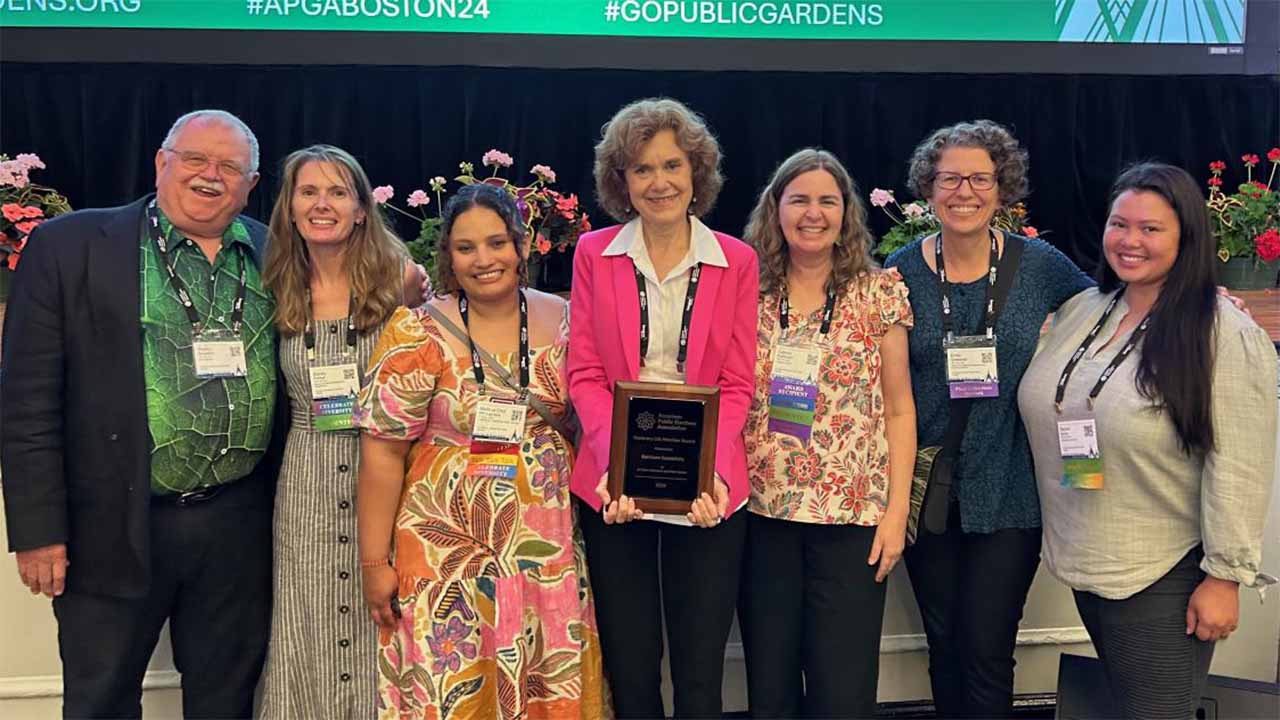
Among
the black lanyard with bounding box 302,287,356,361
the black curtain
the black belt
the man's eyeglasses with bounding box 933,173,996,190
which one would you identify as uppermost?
the black curtain

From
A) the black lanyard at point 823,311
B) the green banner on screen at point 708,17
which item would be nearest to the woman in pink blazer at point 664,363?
the black lanyard at point 823,311

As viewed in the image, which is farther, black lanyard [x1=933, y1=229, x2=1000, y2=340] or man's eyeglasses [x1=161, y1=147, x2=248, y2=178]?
black lanyard [x1=933, y1=229, x2=1000, y2=340]

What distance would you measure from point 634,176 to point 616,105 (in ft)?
13.0

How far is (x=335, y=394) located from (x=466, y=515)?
1.37 ft

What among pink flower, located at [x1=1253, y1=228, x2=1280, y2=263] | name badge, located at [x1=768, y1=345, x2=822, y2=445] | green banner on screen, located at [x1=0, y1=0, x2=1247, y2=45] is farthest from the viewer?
green banner on screen, located at [x1=0, y1=0, x2=1247, y2=45]

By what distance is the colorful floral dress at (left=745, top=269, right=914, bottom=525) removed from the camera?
227 centimetres

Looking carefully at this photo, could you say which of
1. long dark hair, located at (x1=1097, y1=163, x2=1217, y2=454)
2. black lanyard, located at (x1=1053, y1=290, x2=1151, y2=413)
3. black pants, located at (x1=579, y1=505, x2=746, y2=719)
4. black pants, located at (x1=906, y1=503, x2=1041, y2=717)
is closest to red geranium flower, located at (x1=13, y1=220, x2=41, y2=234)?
black pants, located at (x1=579, y1=505, x2=746, y2=719)

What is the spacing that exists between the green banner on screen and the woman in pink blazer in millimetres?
3455

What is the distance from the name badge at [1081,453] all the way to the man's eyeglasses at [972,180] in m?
0.60

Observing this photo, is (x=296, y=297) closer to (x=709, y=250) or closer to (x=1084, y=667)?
(x=709, y=250)

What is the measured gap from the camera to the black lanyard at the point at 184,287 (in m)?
2.22

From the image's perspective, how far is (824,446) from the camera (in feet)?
7.50

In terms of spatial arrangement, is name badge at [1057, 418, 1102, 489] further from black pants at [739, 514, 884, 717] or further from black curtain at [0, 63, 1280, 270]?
black curtain at [0, 63, 1280, 270]

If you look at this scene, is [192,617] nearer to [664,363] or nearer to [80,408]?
[80,408]
